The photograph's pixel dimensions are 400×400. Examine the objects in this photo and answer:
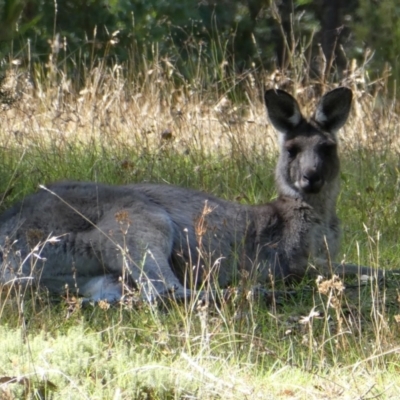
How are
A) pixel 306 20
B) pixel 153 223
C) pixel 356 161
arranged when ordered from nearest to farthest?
pixel 153 223 → pixel 356 161 → pixel 306 20

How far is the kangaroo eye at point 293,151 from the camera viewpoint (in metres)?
7.16

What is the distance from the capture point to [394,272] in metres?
6.40

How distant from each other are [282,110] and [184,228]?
1.26 m

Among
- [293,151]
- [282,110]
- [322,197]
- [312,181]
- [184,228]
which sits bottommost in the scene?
[184,228]

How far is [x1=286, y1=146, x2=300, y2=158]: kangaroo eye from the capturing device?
23.5 feet

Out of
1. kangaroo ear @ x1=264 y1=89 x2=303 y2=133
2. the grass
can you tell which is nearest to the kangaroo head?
kangaroo ear @ x1=264 y1=89 x2=303 y2=133

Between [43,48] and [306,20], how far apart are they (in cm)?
507

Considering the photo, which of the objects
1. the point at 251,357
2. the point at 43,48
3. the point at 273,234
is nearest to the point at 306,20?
the point at 43,48

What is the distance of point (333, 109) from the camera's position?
23.9 feet

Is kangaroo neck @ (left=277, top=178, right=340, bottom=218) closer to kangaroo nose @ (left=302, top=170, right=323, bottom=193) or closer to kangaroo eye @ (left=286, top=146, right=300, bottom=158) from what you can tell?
kangaroo nose @ (left=302, top=170, right=323, bottom=193)

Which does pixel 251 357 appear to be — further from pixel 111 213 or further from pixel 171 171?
pixel 171 171

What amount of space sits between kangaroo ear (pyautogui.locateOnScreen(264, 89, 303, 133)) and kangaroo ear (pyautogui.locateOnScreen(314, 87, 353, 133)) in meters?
0.15

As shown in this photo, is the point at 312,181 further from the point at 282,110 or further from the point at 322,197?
the point at 282,110

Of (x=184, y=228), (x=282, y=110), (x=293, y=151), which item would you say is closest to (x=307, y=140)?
(x=293, y=151)
